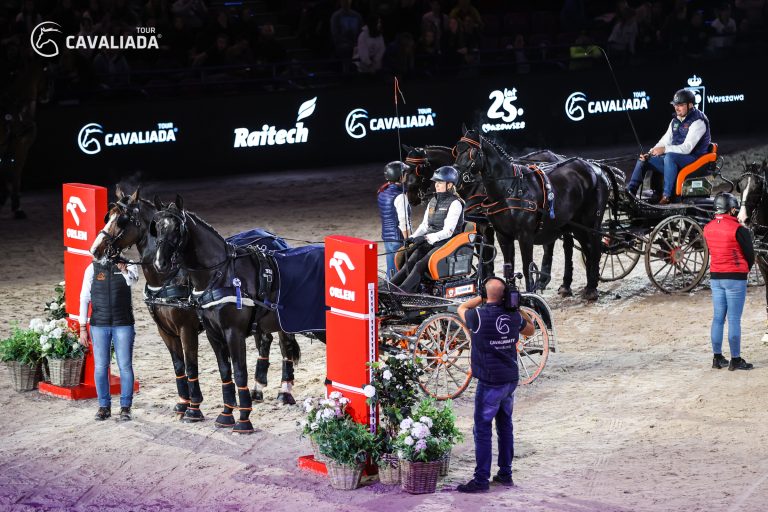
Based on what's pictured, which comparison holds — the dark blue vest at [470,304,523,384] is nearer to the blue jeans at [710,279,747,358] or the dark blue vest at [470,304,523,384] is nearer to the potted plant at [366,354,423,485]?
the potted plant at [366,354,423,485]

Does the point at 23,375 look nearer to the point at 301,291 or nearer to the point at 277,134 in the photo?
the point at 301,291

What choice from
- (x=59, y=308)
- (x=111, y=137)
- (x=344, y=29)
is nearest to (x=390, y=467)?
(x=59, y=308)

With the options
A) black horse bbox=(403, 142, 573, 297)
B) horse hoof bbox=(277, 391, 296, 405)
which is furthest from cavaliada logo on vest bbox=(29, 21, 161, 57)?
horse hoof bbox=(277, 391, 296, 405)

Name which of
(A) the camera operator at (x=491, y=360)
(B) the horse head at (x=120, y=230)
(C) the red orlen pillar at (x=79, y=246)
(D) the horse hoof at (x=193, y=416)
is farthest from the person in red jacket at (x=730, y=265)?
(C) the red orlen pillar at (x=79, y=246)

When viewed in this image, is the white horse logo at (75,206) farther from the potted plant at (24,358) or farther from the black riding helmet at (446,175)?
the black riding helmet at (446,175)

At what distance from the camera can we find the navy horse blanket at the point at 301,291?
35.2 ft

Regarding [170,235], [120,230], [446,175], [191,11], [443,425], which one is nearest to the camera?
[443,425]

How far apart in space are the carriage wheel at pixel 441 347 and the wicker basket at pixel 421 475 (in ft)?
6.18

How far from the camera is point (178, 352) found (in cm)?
1112

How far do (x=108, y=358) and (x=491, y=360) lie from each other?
148 inches

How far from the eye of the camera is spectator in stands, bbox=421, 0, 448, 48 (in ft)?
81.4

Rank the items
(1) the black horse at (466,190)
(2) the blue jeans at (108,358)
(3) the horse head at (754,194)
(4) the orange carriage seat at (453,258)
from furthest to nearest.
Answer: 1. (3) the horse head at (754,194)
2. (1) the black horse at (466,190)
3. (4) the orange carriage seat at (453,258)
4. (2) the blue jeans at (108,358)

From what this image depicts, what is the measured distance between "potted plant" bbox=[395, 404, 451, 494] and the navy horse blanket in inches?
73.0

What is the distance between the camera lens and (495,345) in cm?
904
